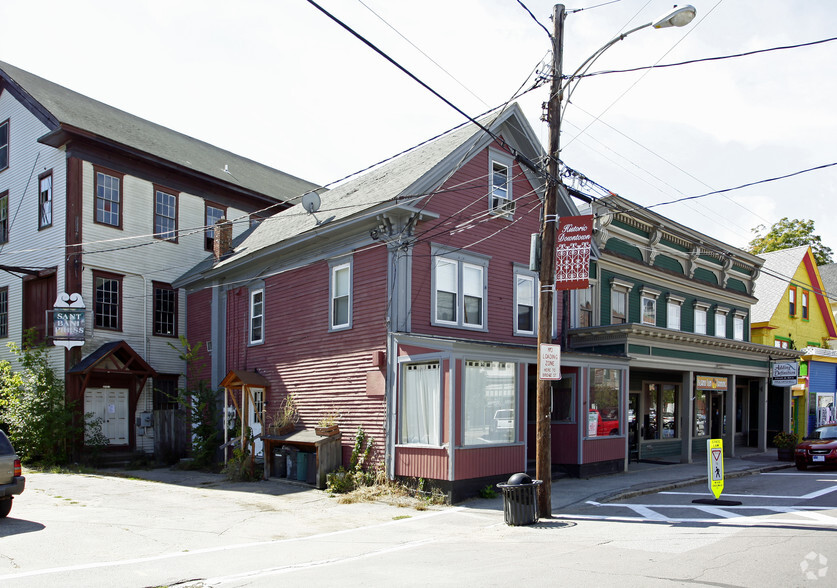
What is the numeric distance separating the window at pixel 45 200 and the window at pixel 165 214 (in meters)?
3.43

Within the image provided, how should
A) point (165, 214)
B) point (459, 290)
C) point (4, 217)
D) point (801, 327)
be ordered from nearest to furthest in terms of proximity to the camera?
point (459, 290) → point (165, 214) → point (4, 217) → point (801, 327)

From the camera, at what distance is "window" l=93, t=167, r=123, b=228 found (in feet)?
76.4

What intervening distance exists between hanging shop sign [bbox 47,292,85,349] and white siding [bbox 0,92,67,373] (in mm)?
883

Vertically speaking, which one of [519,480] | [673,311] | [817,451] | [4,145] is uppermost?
[4,145]

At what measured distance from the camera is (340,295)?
1822 centimetres

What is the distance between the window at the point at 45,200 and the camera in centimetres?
2336

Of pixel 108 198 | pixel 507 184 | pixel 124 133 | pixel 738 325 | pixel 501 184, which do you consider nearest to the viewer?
pixel 501 184

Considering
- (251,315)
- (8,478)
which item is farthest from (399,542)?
(251,315)

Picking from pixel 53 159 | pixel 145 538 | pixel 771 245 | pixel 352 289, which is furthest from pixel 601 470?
pixel 771 245

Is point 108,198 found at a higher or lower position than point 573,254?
higher

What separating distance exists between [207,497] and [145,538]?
496cm

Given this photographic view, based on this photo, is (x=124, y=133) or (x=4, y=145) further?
(x=4, y=145)

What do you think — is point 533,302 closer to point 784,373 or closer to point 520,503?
point 520,503

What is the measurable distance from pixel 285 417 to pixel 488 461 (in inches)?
254
